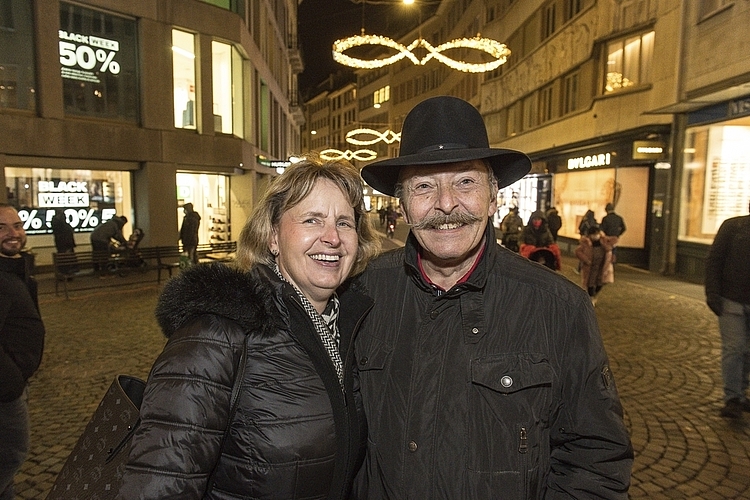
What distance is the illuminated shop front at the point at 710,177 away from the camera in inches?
508

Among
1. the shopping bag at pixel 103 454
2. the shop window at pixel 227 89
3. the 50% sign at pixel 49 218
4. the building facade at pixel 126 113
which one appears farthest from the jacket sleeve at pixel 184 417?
the shop window at pixel 227 89

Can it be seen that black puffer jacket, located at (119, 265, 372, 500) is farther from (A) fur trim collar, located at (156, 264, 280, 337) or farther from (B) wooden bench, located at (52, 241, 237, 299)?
(B) wooden bench, located at (52, 241, 237, 299)

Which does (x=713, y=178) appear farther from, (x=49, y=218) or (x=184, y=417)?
(x=49, y=218)

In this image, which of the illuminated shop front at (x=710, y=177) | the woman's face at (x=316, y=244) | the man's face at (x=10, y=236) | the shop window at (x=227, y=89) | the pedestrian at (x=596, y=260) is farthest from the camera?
the shop window at (x=227, y=89)

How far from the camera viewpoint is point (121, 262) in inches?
573

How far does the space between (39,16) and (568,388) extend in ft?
53.1

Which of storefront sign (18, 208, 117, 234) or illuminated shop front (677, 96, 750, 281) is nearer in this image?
illuminated shop front (677, 96, 750, 281)

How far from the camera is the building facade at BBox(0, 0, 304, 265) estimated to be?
1367cm

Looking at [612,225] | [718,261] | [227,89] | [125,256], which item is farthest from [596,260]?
[227,89]

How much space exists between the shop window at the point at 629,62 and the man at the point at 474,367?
1664 centimetres

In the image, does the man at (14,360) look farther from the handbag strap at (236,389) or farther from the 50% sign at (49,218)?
the 50% sign at (49,218)

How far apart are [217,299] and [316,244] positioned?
538 mm

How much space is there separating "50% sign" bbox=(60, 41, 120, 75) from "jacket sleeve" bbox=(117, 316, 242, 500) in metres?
15.8

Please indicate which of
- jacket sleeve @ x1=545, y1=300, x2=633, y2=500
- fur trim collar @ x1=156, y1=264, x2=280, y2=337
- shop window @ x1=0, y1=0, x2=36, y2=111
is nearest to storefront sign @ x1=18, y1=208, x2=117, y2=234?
shop window @ x1=0, y1=0, x2=36, y2=111
